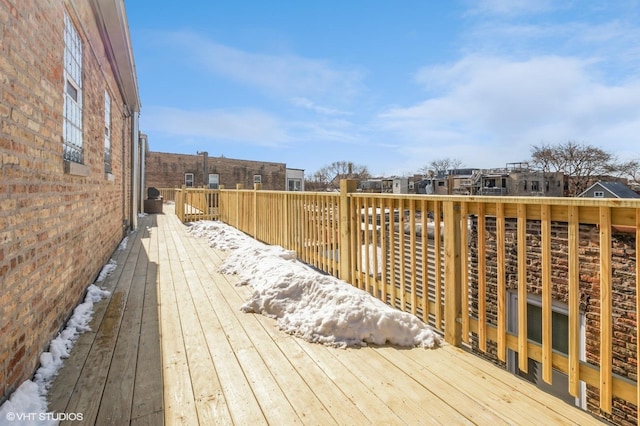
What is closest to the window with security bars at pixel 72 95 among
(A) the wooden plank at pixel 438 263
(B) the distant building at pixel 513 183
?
(A) the wooden plank at pixel 438 263

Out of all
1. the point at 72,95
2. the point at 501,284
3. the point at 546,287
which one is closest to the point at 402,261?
the point at 501,284

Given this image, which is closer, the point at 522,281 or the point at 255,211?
the point at 522,281

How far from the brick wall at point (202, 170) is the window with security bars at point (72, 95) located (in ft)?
71.1

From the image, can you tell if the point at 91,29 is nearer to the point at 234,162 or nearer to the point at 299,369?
the point at 299,369

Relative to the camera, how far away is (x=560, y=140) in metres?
34.1

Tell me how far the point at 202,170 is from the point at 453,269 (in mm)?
25890

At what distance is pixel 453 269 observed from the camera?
7.63 feet

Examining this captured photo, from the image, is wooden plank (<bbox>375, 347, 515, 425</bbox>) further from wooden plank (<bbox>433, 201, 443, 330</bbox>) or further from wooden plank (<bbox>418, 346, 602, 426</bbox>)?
wooden plank (<bbox>433, 201, 443, 330</bbox>)

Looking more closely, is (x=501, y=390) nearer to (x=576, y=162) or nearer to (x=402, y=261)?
(x=402, y=261)

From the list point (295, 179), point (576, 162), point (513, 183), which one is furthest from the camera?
point (513, 183)

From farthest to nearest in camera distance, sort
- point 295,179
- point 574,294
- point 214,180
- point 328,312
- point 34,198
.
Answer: point 295,179, point 214,180, point 328,312, point 34,198, point 574,294

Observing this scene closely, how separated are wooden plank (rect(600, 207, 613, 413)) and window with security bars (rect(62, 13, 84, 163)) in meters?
4.01

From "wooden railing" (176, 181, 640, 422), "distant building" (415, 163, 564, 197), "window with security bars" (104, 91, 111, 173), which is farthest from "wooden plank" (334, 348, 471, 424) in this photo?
"distant building" (415, 163, 564, 197)

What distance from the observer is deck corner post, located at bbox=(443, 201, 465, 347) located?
91.0 inches
